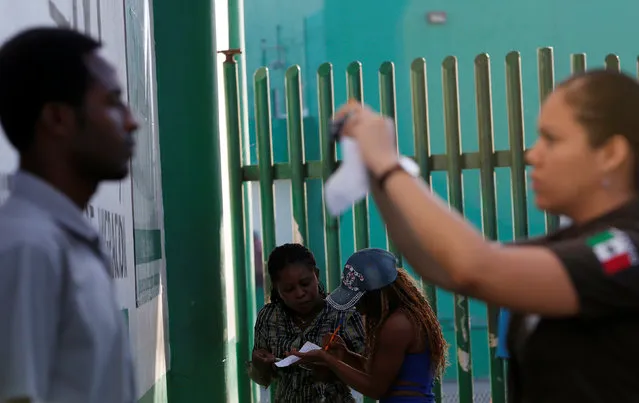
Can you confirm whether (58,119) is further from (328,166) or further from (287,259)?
(328,166)

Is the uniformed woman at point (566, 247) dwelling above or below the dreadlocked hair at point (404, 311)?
A: above

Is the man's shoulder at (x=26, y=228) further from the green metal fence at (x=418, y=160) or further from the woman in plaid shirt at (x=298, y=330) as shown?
the green metal fence at (x=418, y=160)

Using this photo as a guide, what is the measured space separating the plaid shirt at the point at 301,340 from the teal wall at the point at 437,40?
7700 mm

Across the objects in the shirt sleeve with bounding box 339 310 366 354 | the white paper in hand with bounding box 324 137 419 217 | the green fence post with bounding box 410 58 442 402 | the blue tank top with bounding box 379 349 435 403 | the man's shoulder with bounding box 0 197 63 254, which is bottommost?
the blue tank top with bounding box 379 349 435 403

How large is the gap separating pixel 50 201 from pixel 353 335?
9.07 feet

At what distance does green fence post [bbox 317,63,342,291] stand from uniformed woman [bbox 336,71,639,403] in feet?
11.5

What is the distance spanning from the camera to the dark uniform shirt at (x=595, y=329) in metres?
1.67

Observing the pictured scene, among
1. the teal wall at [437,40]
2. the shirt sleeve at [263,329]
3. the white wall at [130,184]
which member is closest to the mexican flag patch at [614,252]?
the white wall at [130,184]

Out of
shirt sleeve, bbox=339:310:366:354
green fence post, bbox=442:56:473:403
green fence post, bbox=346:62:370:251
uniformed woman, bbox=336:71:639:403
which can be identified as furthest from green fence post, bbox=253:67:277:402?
uniformed woman, bbox=336:71:639:403

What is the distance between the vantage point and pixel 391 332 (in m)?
3.76

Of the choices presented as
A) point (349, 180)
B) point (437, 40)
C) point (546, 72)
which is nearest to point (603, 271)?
point (349, 180)

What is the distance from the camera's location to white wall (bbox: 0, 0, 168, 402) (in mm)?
2523

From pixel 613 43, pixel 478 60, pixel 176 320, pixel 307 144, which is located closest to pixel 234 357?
pixel 176 320

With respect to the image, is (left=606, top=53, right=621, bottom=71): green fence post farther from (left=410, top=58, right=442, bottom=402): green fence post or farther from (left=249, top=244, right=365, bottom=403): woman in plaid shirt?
(left=249, top=244, right=365, bottom=403): woman in plaid shirt
